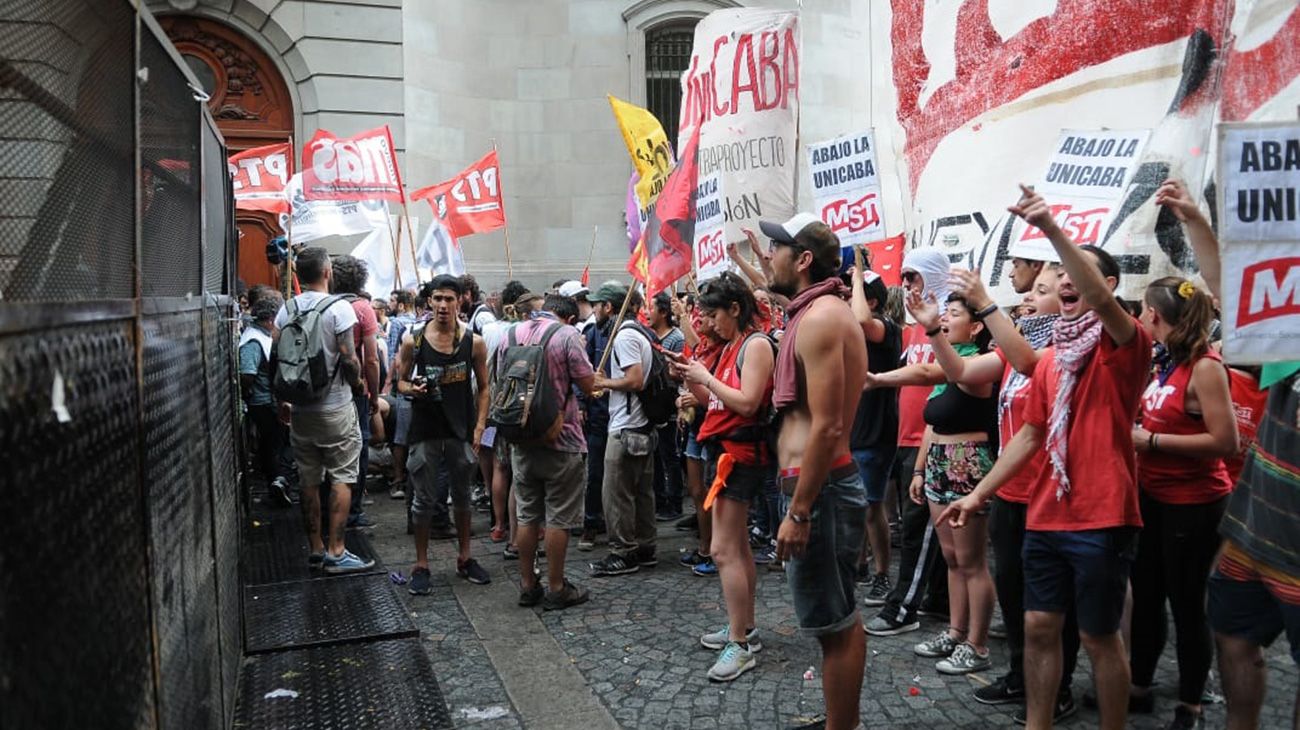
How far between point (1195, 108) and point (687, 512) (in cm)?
560

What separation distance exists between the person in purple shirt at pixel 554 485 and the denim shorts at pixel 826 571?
249cm

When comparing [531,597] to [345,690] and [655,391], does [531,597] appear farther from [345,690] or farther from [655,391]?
[345,690]

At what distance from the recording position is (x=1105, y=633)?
11.9 feet

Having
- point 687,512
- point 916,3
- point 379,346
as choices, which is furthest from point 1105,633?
point 379,346

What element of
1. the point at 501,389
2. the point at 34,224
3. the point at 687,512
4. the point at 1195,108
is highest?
the point at 1195,108

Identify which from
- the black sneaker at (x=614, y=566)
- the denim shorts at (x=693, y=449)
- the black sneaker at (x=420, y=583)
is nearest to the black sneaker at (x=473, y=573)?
the black sneaker at (x=420, y=583)

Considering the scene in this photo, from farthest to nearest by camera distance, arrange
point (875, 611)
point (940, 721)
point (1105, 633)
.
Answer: point (875, 611), point (940, 721), point (1105, 633)

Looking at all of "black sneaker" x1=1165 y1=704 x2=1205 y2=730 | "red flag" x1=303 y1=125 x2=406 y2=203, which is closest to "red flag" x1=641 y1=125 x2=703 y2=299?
"black sneaker" x1=1165 y1=704 x2=1205 y2=730

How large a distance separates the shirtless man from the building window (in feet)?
55.6

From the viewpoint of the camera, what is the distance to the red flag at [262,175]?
12.0 meters

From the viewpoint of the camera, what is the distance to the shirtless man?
380 centimetres

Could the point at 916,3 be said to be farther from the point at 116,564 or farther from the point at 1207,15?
the point at 116,564

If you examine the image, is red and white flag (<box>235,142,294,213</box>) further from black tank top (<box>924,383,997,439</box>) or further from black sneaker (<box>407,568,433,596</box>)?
black tank top (<box>924,383,997,439</box>)

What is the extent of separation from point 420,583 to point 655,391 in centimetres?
201
